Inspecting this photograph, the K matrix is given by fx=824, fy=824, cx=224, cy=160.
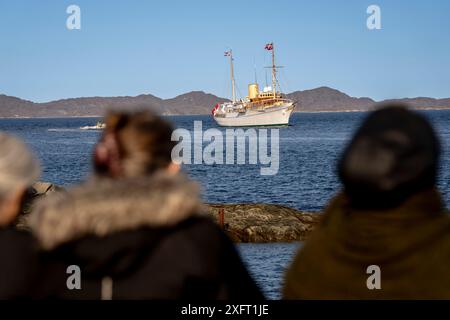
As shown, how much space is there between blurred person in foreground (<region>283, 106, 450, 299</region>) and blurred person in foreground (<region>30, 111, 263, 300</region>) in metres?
0.44

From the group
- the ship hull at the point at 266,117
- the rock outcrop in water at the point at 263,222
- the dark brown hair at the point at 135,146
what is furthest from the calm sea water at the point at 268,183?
the ship hull at the point at 266,117

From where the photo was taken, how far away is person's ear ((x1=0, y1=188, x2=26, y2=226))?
288 cm

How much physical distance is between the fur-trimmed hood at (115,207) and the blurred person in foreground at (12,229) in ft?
0.45

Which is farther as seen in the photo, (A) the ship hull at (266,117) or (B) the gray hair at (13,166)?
(A) the ship hull at (266,117)

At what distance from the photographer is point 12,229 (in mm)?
2895

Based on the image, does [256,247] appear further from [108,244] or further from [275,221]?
[108,244]

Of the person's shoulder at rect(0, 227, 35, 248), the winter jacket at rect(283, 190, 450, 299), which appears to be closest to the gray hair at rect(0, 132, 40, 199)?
the person's shoulder at rect(0, 227, 35, 248)

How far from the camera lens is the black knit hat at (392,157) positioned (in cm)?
244

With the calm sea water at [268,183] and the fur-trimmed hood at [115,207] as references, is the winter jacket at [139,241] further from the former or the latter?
the calm sea water at [268,183]

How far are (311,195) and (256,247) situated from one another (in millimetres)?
17971


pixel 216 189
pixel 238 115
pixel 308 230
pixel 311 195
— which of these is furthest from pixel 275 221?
pixel 238 115

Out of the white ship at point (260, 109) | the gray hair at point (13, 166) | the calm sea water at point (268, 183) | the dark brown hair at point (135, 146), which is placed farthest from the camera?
the white ship at point (260, 109)

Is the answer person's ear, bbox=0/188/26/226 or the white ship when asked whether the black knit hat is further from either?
the white ship

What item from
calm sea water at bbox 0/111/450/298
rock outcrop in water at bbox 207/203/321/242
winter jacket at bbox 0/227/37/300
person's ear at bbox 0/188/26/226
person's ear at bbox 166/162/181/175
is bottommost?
calm sea water at bbox 0/111/450/298
